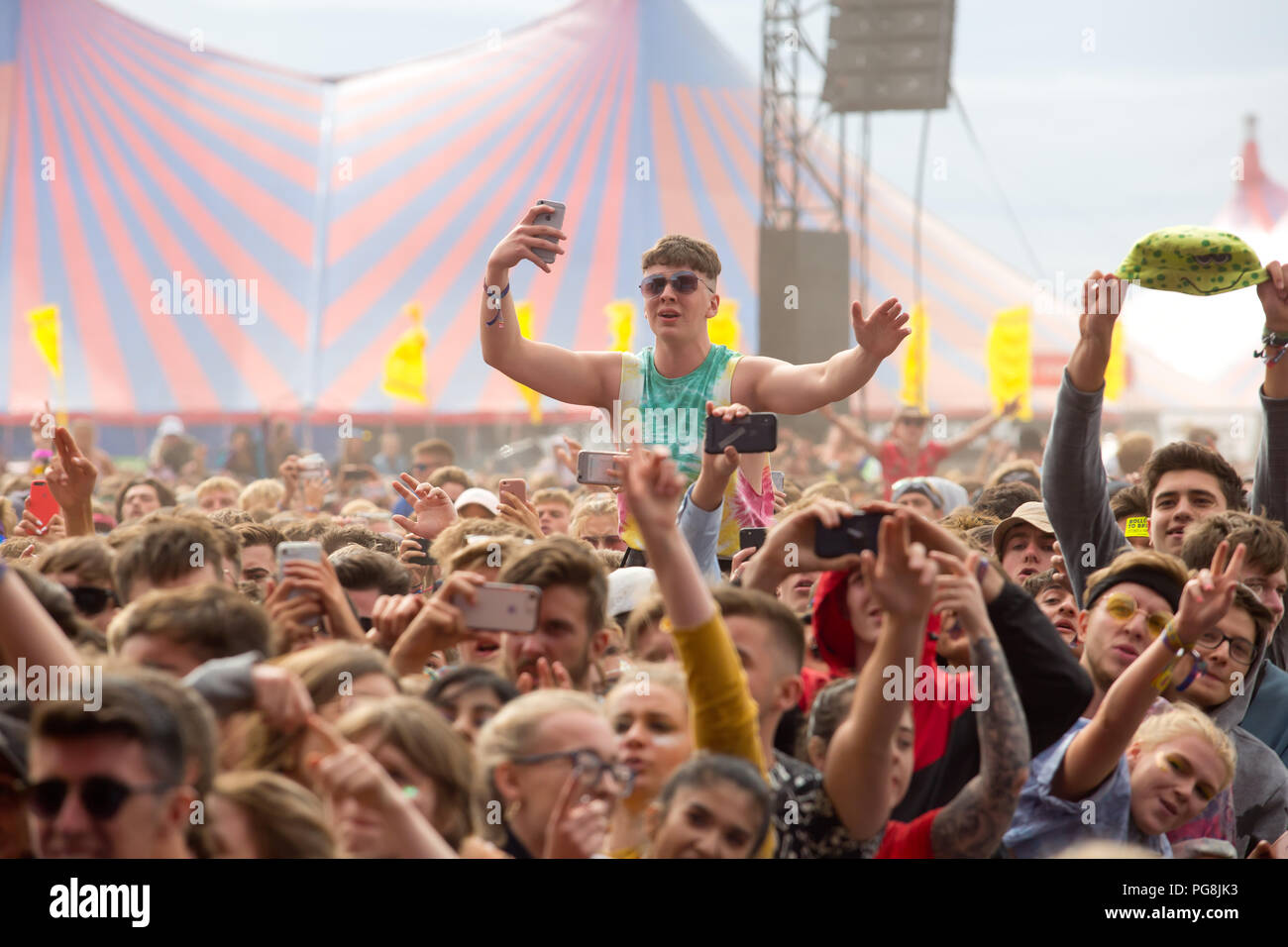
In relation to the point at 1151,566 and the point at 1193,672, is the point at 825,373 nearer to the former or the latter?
the point at 1151,566

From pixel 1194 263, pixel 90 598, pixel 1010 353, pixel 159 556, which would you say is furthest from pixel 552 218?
pixel 1010 353

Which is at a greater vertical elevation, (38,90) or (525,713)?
(38,90)

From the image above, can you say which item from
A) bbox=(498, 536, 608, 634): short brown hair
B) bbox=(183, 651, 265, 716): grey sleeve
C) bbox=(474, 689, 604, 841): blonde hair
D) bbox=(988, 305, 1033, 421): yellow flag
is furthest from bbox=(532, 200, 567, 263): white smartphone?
bbox=(988, 305, 1033, 421): yellow flag

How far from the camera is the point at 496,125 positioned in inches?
884

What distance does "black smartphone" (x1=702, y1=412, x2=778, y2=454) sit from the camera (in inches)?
128

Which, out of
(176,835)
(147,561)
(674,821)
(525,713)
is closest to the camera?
(176,835)

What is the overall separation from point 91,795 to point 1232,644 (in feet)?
8.11

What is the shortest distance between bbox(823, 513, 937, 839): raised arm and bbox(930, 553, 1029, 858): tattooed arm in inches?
5.7

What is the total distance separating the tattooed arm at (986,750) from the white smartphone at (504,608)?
733 millimetres

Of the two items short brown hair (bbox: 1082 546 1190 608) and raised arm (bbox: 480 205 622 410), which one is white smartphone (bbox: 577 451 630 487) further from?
short brown hair (bbox: 1082 546 1190 608)

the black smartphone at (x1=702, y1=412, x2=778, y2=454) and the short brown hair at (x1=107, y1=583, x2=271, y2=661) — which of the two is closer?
the short brown hair at (x1=107, y1=583, x2=271, y2=661)
